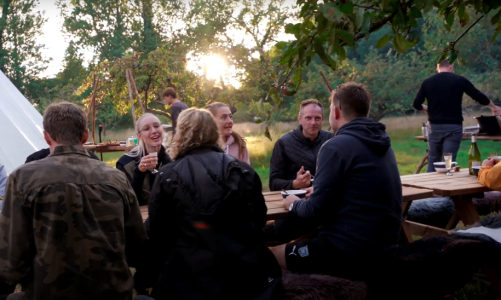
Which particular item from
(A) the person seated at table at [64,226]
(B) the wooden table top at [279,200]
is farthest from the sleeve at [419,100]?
(A) the person seated at table at [64,226]

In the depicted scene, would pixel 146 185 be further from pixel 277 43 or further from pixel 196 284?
pixel 277 43

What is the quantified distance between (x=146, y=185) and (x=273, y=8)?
18.1 m

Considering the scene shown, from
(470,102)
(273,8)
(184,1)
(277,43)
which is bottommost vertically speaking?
(470,102)

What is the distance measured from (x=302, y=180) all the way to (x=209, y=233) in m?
1.53

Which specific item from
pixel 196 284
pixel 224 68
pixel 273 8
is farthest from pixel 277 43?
pixel 273 8

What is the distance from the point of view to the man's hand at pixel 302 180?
3.84m

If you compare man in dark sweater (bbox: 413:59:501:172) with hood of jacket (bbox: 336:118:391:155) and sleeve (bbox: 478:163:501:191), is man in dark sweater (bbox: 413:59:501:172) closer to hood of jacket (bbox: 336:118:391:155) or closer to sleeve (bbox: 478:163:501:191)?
sleeve (bbox: 478:163:501:191)

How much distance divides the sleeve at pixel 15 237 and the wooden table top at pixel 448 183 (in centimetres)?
291

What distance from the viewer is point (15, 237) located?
2.13 meters

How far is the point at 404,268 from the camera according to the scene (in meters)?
2.71

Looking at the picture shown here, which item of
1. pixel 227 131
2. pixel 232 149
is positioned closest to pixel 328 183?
pixel 227 131

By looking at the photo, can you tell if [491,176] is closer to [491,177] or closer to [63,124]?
[491,177]

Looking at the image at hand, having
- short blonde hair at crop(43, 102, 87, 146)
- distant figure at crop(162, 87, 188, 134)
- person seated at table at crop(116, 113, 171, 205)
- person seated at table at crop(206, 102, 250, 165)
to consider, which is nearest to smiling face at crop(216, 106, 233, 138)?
person seated at table at crop(206, 102, 250, 165)

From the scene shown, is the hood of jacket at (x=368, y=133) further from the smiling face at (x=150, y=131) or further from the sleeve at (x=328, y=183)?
the smiling face at (x=150, y=131)
